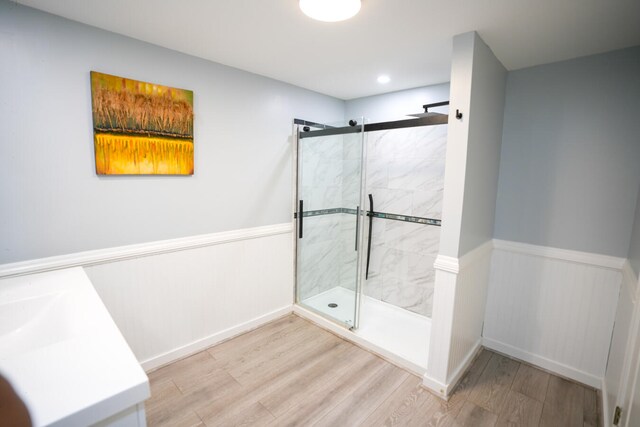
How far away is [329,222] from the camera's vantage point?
131 inches

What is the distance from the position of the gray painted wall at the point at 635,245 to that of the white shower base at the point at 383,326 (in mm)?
1413

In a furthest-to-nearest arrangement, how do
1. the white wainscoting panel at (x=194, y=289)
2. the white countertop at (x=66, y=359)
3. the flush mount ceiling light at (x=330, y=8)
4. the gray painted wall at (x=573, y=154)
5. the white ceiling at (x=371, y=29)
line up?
the white wainscoting panel at (x=194, y=289) → the gray painted wall at (x=573, y=154) → the white ceiling at (x=371, y=29) → the flush mount ceiling light at (x=330, y=8) → the white countertop at (x=66, y=359)

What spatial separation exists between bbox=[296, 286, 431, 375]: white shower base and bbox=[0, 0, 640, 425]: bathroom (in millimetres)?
21

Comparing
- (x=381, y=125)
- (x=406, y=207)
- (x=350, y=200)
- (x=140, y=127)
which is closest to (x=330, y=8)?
(x=381, y=125)

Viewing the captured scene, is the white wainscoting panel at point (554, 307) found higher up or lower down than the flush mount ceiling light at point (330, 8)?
lower down

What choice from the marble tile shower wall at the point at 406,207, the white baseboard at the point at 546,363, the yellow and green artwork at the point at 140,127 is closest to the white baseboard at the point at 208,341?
the marble tile shower wall at the point at 406,207

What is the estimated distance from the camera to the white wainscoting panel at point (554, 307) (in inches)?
83.6

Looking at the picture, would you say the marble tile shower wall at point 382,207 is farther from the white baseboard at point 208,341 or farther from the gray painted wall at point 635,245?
the gray painted wall at point 635,245

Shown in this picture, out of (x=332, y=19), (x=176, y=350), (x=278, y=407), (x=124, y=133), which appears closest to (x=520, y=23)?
(x=332, y=19)

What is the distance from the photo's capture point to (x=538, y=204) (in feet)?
7.64

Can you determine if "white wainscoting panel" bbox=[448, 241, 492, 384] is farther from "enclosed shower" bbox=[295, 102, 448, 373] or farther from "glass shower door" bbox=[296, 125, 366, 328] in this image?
"glass shower door" bbox=[296, 125, 366, 328]

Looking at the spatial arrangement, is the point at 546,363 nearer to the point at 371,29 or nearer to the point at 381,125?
the point at 381,125

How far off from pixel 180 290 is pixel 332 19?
212cm

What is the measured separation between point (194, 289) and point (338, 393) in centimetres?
134
